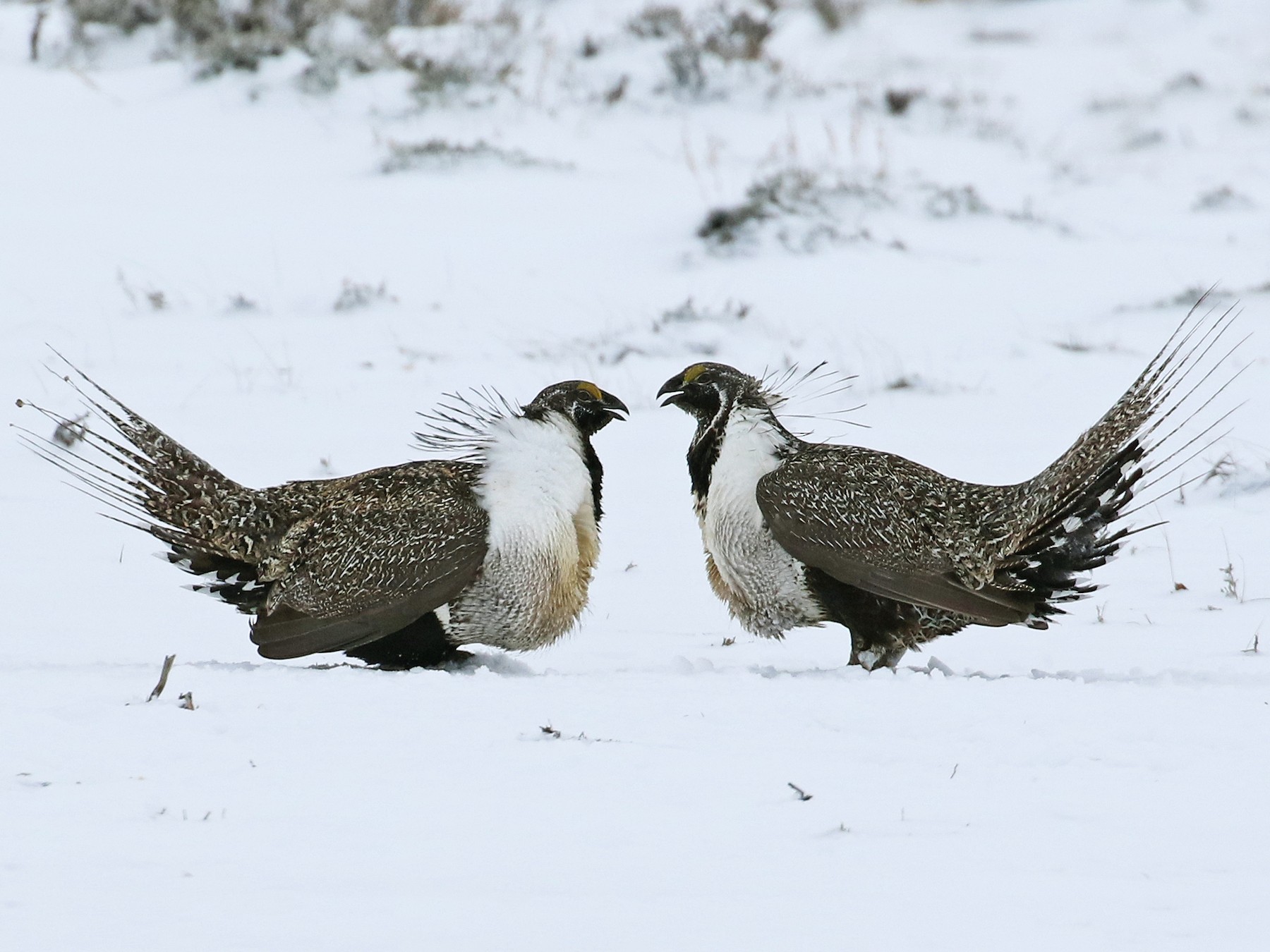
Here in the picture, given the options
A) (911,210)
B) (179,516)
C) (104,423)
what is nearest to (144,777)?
(179,516)

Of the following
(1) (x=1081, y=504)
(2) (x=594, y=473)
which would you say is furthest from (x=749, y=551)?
(1) (x=1081, y=504)

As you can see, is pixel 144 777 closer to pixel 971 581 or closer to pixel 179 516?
pixel 179 516

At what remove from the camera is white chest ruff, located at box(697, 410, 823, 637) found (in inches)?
176

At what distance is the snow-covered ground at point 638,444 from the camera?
2486mm

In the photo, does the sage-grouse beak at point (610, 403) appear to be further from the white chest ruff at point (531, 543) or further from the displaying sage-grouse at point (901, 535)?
the displaying sage-grouse at point (901, 535)

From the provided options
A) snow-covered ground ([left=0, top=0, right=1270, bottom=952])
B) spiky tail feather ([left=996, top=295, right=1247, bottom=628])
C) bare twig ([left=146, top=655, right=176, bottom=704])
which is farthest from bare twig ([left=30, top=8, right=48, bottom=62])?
bare twig ([left=146, top=655, right=176, bottom=704])

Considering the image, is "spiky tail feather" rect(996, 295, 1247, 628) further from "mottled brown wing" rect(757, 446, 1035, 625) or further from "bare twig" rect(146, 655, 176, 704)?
"bare twig" rect(146, 655, 176, 704)

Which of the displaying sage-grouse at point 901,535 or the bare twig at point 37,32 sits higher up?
the bare twig at point 37,32

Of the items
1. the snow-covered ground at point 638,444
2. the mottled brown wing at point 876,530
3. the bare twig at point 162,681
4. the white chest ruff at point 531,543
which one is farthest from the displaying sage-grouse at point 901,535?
the bare twig at point 162,681

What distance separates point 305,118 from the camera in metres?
13.1

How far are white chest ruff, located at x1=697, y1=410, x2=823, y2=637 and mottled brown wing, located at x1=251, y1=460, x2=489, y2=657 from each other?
0.70m

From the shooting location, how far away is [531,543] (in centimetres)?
429

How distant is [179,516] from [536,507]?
989 millimetres

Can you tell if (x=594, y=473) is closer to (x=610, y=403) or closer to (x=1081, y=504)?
(x=610, y=403)
